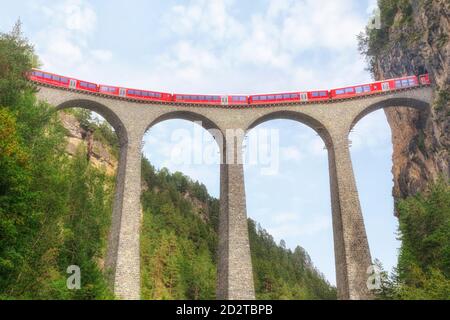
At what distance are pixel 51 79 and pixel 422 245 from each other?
90.7 ft

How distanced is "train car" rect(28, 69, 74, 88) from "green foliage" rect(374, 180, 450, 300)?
995 inches

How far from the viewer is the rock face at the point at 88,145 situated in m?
50.4

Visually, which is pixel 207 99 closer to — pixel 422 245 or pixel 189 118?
pixel 189 118

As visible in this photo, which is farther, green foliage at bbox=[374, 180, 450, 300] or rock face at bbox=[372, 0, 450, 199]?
rock face at bbox=[372, 0, 450, 199]

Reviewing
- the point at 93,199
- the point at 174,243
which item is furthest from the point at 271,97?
the point at 174,243

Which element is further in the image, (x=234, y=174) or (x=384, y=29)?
(x=384, y=29)

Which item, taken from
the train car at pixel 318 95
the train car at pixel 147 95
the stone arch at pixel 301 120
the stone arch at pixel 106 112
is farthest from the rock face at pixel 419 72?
the stone arch at pixel 106 112

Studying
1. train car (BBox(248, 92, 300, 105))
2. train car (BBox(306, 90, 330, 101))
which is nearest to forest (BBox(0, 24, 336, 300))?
train car (BBox(248, 92, 300, 105))

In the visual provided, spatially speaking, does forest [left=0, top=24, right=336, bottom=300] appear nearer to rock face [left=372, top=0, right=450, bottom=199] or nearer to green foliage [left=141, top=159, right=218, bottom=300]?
green foliage [left=141, top=159, right=218, bottom=300]

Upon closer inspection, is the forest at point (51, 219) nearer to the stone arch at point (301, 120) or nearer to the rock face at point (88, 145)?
the stone arch at point (301, 120)

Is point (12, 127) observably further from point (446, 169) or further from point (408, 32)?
point (408, 32)

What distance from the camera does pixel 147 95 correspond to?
35625mm

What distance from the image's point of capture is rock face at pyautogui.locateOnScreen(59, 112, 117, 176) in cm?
5044
